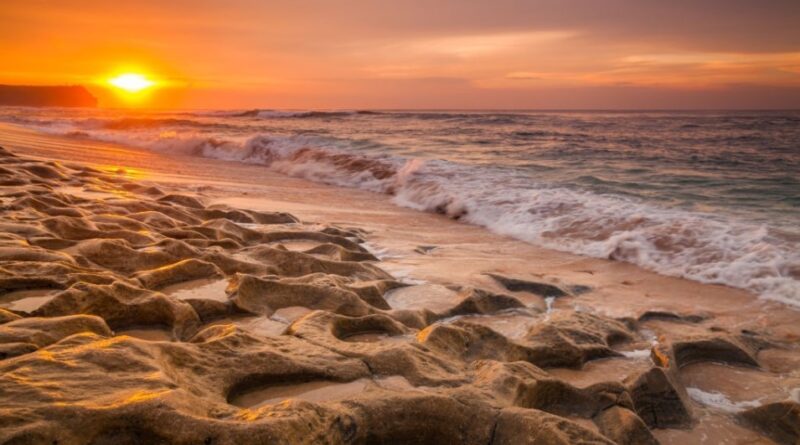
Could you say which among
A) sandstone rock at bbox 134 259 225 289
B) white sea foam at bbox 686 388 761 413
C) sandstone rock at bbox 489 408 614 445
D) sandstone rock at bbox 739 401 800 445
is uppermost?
sandstone rock at bbox 134 259 225 289

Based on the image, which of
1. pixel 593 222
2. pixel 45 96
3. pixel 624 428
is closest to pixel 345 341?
pixel 624 428

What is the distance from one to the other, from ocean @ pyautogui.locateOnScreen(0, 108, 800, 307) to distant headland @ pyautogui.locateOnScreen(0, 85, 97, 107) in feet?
328

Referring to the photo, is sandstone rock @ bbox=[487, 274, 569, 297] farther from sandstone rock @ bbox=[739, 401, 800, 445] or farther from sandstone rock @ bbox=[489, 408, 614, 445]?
sandstone rock @ bbox=[489, 408, 614, 445]

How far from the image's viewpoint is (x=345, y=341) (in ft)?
8.80

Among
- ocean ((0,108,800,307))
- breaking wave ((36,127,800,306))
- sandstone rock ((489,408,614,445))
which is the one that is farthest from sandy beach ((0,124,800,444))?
ocean ((0,108,800,307))

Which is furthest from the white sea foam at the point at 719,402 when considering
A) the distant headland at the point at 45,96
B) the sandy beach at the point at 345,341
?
the distant headland at the point at 45,96

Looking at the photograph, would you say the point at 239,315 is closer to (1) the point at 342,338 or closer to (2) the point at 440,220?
(1) the point at 342,338

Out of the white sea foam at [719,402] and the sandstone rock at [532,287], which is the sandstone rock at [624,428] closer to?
the white sea foam at [719,402]

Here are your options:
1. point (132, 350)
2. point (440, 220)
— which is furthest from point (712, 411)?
point (440, 220)

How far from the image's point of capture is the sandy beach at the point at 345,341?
1.71 meters

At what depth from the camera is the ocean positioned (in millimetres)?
5773

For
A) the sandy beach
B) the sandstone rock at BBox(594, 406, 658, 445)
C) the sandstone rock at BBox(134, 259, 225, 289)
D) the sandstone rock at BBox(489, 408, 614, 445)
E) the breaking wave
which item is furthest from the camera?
the breaking wave

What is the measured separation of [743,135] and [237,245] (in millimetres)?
23654

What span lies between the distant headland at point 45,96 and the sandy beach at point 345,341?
10936 cm
